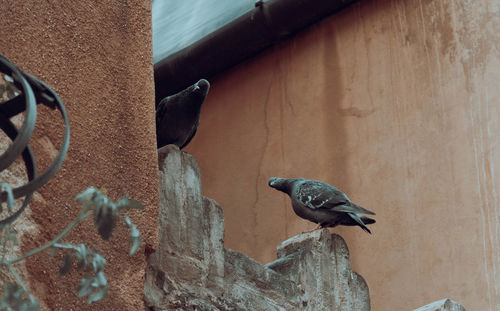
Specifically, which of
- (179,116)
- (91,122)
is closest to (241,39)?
(179,116)

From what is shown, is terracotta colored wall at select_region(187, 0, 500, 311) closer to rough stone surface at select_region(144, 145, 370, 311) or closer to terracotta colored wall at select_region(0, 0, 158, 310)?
rough stone surface at select_region(144, 145, 370, 311)

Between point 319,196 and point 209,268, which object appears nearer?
point 209,268

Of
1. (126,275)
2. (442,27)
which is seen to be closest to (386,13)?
(442,27)

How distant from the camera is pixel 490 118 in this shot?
7035 mm

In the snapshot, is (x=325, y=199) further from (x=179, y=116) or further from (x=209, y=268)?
(x=209, y=268)

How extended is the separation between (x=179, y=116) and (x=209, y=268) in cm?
93

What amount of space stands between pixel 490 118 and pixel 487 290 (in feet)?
4.19

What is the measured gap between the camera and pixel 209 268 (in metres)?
3.90

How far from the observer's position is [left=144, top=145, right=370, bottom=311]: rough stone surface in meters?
3.70

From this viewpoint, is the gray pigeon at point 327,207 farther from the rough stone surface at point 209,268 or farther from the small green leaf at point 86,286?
the small green leaf at point 86,286

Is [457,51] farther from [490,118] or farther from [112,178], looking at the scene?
[112,178]

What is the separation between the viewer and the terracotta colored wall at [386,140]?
6.87 m

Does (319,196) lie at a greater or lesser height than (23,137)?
greater

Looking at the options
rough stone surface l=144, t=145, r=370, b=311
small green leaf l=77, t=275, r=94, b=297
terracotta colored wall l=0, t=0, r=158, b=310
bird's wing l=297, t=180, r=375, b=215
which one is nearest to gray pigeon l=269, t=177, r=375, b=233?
bird's wing l=297, t=180, r=375, b=215
